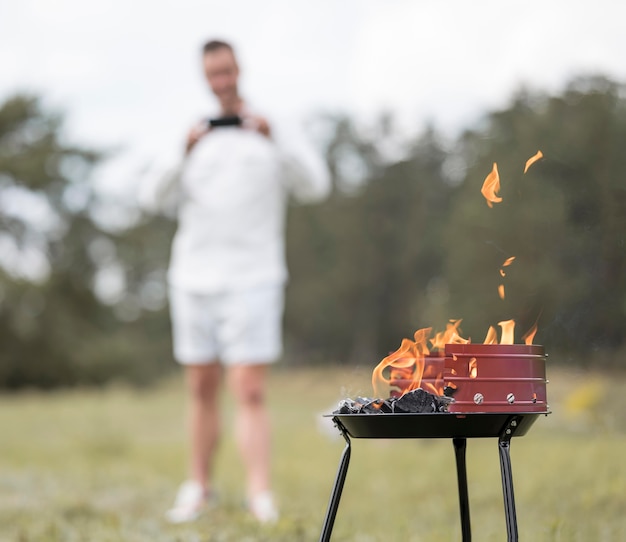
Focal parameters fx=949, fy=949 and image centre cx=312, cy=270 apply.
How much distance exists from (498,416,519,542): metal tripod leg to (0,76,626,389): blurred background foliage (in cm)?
46

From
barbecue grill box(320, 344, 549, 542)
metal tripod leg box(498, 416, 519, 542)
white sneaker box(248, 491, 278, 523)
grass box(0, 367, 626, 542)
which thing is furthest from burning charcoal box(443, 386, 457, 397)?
white sneaker box(248, 491, 278, 523)

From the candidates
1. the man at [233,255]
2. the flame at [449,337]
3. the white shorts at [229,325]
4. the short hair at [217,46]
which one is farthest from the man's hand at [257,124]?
the flame at [449,337]

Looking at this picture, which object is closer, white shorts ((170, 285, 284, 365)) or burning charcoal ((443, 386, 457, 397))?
burning charcoal ((443, 386, 457, 397))

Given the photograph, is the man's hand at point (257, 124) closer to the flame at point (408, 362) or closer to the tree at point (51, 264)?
the flame at point (408, 362)

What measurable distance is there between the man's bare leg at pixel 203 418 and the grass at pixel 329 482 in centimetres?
22

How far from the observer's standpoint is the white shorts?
13.3 feet

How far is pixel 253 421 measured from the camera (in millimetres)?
4082

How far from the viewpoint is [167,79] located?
2212 cm

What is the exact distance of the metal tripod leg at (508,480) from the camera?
6.35 feet

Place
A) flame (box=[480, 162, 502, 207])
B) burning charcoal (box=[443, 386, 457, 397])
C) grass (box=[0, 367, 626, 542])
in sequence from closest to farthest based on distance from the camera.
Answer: burning charcoal (box=[443, 386, 457, 397])
flame (box=[480, 162, 502, 207])
grass (box=[0, 367, 626, 542])

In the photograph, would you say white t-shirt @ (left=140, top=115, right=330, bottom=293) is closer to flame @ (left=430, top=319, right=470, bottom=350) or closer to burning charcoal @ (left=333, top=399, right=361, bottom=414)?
flame @ (left=430, top=319, right=470, bottom=350)

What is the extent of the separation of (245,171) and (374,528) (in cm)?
162

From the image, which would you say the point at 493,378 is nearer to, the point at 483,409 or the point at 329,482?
the point at 483,409

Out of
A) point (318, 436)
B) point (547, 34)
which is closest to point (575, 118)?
point (547, 34)
